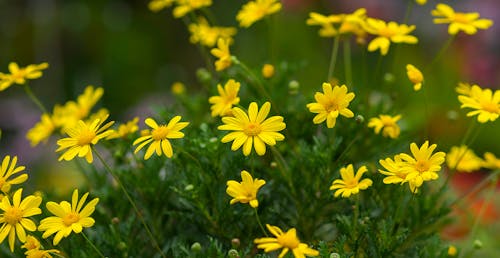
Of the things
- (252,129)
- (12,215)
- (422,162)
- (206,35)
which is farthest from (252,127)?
(206,35)

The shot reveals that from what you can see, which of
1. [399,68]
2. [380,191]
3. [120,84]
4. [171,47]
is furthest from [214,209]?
[171,47]

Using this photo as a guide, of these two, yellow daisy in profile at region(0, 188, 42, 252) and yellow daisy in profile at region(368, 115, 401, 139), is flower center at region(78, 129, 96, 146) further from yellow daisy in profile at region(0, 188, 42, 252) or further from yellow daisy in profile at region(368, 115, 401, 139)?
yellow daisy in profile at region(368, 115, 401, 139)

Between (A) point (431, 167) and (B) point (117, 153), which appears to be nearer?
(A) point (431, 167)

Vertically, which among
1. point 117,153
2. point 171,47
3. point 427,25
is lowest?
point 427,25

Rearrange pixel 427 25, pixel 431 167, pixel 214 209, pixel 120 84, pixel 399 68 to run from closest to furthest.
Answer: pixel 431 167 < pixel 214 209 < pixel 399 68 < pixel 120 84 < pixel 427 25

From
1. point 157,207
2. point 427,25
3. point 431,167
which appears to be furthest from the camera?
point 427,25

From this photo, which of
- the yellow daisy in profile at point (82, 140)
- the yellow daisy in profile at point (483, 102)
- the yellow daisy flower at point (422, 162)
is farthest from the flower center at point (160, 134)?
the yellow daisy in profile at point (483, 102)

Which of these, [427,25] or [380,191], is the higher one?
[380,191]

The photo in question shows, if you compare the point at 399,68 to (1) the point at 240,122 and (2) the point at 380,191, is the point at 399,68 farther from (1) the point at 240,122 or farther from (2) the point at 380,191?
(1) the point at 240,122
